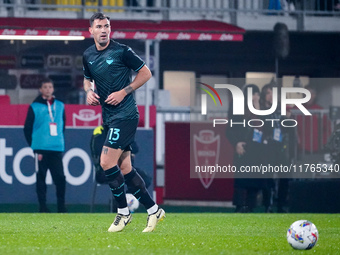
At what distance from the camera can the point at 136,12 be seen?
2136 cm

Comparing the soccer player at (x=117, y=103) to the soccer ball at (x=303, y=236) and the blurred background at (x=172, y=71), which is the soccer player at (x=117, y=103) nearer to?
the soccer ball at (x=303, y=236)

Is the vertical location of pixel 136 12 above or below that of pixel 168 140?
above

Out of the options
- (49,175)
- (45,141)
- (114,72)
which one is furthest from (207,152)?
(114,72)

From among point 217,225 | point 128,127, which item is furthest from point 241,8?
point 128,127

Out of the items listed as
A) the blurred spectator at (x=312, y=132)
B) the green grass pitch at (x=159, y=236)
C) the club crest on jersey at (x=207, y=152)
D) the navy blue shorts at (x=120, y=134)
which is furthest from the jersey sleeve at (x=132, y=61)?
the blurred spectator at (x=312, y=132)

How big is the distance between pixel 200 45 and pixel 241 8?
233 cm

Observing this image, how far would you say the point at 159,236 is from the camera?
28.6 feet

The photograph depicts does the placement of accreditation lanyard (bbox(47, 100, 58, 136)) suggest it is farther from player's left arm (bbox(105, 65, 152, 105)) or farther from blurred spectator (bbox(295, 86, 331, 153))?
blurred spectator (bbox(295, 86, 331, 153))

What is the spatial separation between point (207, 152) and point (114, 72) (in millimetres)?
8412

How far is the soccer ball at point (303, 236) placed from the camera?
24.5 feet

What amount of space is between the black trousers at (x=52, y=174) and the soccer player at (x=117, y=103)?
15.9ft

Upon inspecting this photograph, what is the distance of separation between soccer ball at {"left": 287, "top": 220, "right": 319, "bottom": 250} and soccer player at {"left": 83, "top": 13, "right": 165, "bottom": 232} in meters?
2.05

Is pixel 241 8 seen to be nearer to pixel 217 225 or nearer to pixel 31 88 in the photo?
pixel 31 88

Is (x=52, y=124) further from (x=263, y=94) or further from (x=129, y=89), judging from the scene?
(x=129, y=89)
